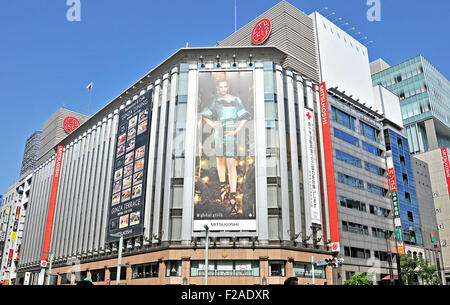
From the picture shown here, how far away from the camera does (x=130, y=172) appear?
53125 mm

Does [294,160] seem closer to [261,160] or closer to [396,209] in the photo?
[261,160]

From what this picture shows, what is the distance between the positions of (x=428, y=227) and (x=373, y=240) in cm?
2683

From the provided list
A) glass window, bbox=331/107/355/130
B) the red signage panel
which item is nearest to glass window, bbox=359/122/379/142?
glass window, bbox=331/107/355/130

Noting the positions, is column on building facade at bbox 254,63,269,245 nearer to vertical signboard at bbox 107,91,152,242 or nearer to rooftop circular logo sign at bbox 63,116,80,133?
vertical signboard at bbox 107,91,152,242

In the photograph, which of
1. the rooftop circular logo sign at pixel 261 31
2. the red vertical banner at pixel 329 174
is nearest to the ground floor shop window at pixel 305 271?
the red vertical banner at pixel 329 174

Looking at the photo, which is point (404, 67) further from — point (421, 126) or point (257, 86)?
point (257, 86)

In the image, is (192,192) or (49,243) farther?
(49,243)

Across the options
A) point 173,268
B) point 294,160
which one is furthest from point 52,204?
point 294,160

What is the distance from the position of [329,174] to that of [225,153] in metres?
14.3

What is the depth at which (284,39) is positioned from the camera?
5525 cm

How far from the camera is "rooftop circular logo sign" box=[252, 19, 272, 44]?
58.0 m

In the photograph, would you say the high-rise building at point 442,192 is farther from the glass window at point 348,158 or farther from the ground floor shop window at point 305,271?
the ground floor shop window at point 305,271

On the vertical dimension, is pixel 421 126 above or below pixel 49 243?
above

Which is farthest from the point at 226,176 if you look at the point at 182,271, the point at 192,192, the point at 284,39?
the point at 284,39
